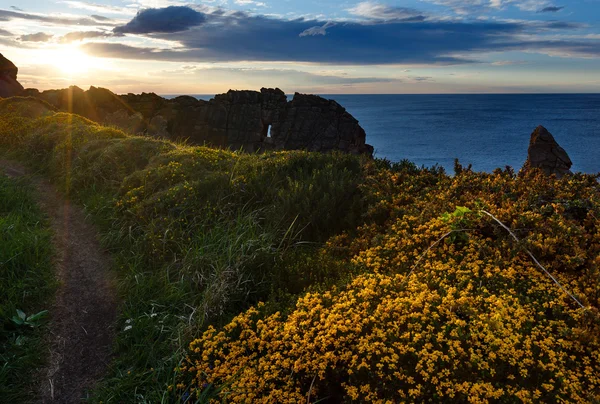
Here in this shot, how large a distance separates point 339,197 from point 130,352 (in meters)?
4.02

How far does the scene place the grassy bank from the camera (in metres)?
3.66

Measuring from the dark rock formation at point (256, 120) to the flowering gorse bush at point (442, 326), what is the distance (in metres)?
40.2

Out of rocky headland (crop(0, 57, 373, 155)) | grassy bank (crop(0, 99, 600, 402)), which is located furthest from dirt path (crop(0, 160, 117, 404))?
rocky headland (crop(0, 57, 373, 155))

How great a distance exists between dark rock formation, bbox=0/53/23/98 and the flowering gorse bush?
42349 mm

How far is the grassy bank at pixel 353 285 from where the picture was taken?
3.66m

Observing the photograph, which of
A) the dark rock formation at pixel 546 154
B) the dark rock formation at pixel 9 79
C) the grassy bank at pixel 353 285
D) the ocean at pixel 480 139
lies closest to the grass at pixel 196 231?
the grassy bank at pixel 353 285

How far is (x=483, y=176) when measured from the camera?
757 cm

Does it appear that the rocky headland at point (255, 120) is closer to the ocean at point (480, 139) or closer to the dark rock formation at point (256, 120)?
the dark rock formation at point (256, 120)

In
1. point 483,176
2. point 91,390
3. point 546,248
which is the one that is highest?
point 483,176

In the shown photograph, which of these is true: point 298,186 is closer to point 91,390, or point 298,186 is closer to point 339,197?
point 339,197

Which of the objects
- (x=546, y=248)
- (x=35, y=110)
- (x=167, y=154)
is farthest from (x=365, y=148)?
(x=546, y=248)

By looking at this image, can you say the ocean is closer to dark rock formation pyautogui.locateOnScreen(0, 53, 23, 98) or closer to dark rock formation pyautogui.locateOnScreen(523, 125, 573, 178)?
dark rock formation pyautogui.locateOnScreen(523, 125, 573, 178)

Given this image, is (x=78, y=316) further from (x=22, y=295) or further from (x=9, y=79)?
(x=9, y=79)

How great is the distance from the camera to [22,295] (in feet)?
21.9
